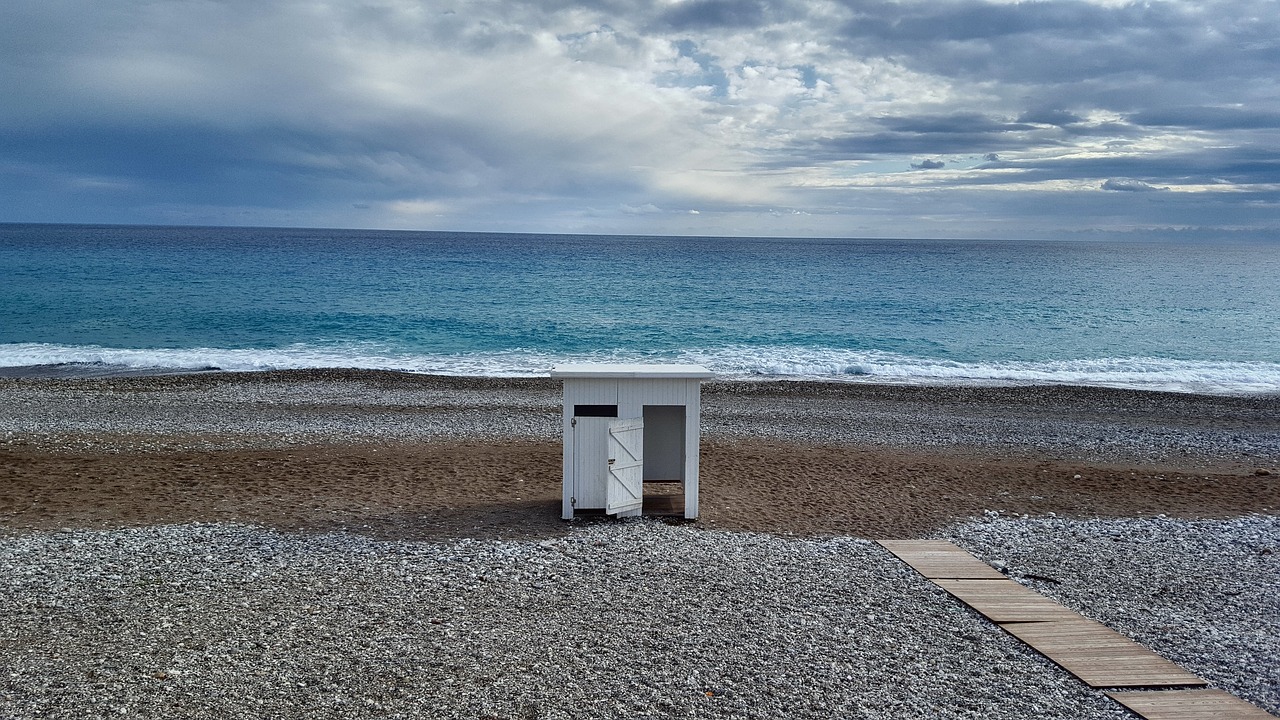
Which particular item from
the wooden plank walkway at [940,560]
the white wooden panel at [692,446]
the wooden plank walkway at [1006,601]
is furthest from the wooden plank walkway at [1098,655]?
the white wooden panel at [692,446]

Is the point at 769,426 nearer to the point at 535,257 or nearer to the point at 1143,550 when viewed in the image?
the point at 1143,550

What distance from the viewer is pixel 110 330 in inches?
1499

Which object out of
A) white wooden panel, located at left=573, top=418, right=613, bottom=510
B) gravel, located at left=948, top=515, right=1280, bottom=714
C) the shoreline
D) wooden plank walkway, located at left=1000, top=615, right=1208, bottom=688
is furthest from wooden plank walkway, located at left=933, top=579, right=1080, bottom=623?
the shoreline

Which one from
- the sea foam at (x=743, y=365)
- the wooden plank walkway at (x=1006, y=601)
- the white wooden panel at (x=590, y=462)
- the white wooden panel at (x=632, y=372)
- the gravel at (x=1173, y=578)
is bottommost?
the gravel at (x=1173, y=578)

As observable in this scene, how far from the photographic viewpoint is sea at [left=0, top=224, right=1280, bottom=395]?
1248 inches

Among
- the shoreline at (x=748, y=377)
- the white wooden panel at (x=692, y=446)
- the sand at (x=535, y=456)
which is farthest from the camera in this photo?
the shoreline at (x=748, y=377)

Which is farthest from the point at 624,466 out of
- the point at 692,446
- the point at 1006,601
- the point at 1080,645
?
the point at 1080,645

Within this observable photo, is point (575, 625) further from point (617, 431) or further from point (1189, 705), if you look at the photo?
point (1189, 705)

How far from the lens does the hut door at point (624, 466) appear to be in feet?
39.7

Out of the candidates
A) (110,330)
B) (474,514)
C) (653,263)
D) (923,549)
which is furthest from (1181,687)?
(653,263)

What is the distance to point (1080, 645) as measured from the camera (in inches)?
324

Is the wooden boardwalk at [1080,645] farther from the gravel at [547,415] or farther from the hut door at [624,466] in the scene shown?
the gravel at [547,415]

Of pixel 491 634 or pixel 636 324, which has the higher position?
pixel 636 324

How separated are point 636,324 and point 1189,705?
128 feet
